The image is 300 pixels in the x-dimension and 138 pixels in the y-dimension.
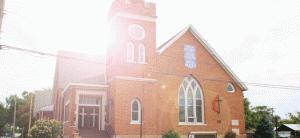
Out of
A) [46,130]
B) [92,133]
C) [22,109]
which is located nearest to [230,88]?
[92,133]

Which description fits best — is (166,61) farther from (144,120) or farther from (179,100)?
(144,120)

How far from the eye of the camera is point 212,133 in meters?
25.4

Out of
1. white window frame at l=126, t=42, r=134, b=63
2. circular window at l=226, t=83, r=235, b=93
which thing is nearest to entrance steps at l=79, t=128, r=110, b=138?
white window frame at l=126, t=42, r=134, b=63

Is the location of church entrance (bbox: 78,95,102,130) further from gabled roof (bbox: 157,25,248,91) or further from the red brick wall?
gabled roof (bbox: 157,25,248,91)

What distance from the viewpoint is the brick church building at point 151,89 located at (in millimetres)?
22484

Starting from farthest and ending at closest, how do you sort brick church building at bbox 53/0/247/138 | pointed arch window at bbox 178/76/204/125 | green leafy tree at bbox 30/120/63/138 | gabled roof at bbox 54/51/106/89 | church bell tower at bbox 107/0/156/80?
1. gabled roof at bbox 54/51/106/89
2. pointed arch window at bbox 178/76/204/125
3. green leafy tree at bbox 30/120/63/138
4. church bell tower at bbox 107/0/156/80
5. brick church building at bbox 53/0/247/138

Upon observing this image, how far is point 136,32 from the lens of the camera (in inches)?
953

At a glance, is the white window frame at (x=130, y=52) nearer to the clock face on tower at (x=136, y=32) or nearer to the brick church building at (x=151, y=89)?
the brick church building at (x=151, y=89)

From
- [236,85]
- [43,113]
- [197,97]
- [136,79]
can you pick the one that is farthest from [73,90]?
[43,113]

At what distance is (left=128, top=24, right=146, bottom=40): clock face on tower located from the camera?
2401 centimetres

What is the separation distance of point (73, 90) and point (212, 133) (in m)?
11.2

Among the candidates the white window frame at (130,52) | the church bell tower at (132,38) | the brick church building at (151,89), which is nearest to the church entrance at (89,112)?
the brick church building at (151,89)

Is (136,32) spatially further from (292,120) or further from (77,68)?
(292,120)

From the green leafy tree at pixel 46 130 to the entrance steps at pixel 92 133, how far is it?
9.79 feet
